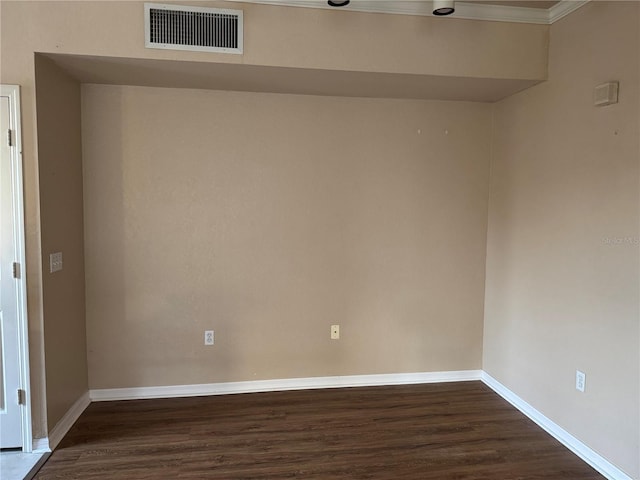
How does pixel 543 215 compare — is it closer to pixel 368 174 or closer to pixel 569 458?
pixel 368 174

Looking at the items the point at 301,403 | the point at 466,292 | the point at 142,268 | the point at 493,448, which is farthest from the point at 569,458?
the point at 142,268

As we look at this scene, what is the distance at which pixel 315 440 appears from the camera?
101 inches

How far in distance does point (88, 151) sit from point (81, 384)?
5.40 feet

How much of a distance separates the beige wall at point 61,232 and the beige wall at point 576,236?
3.10 metres

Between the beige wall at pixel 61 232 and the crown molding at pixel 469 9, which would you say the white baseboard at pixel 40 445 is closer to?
the beige wall at pixel 61 232

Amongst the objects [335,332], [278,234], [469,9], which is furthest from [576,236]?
[278,234]

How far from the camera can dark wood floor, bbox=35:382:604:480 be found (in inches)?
89.7

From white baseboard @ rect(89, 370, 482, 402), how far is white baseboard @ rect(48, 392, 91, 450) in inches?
4.3

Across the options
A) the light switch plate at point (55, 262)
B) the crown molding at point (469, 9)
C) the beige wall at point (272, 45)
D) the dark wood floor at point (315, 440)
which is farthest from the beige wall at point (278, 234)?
the crown molding at point (469, 9)

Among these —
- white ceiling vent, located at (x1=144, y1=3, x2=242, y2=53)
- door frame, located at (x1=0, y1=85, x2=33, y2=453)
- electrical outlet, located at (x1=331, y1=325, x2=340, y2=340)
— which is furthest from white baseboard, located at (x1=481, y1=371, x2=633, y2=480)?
door frame, located at (x1=0, y1=85, x2=33, y2=453)

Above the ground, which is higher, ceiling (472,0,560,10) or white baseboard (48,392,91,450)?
ceiling (472,0,560,10)

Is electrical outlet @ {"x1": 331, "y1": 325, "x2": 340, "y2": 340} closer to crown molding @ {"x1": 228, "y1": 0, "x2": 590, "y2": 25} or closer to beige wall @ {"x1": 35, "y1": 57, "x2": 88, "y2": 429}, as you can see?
beige wall @ {"x1": 35, "y1": 57, "x2": 88, "y2": 429}

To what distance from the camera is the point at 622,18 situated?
216 cm

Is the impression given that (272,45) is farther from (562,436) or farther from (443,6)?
(562,436)
